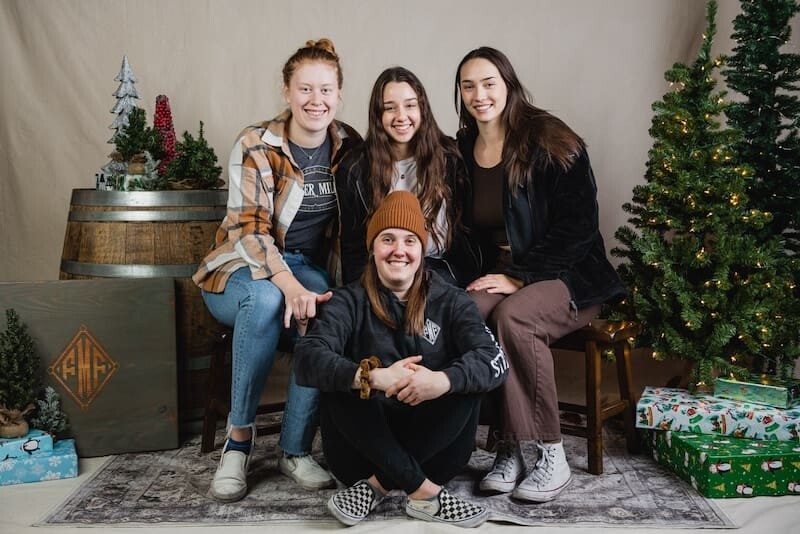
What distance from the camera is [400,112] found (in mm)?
2576

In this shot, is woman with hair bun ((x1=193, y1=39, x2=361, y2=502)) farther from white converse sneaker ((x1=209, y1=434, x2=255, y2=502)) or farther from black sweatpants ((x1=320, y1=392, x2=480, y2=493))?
black sweatpants ((x1=320, y1=392, x2=480, y2=493))

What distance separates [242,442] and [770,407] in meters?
1.61

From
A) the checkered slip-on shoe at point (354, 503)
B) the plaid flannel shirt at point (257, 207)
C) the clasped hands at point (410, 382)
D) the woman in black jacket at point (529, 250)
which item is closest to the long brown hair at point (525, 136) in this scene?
the woman in black jacket at point (529, 250)

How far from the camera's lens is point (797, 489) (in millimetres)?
2461

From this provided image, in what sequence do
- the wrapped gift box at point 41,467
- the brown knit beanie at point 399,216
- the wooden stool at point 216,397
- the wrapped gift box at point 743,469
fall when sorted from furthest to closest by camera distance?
the wooden stool at point 216,397 → the wrapped gift box at point 41,467 → the wrapped gift box at point 743,469 → the brown knit beanie at point 399,216

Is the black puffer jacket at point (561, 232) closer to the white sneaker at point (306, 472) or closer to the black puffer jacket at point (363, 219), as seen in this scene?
the black puffer jacket at point (363, 219)

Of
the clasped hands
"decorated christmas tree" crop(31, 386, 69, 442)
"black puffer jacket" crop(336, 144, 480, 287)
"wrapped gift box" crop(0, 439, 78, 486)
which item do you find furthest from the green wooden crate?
the clasped hands

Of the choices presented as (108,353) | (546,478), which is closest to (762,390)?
(546,478)

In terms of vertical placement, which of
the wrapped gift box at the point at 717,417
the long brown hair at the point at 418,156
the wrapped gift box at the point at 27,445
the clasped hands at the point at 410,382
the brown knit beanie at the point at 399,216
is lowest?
the wrapped gift box at the point at 27,445

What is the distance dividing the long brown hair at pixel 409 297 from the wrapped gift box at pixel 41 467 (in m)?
1.08

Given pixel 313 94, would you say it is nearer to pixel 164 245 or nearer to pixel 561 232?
pixel 164 245

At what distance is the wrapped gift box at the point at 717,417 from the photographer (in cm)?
257

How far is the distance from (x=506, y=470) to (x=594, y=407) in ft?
1.13

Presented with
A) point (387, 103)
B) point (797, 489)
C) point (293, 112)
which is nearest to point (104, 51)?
point (293, 112)
